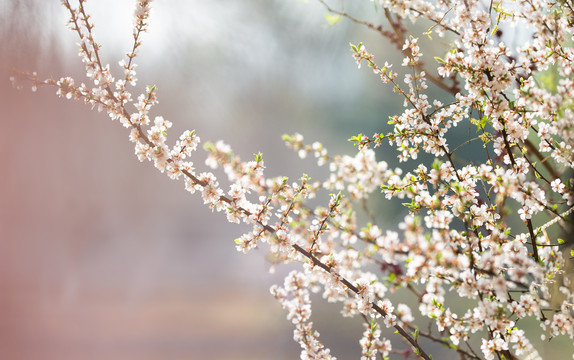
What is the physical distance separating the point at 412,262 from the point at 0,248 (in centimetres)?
280

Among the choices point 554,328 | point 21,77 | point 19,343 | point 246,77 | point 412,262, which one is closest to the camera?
point 412,262

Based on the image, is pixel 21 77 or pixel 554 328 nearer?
pixel 554 328

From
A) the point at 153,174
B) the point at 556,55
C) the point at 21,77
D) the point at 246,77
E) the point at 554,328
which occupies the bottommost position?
the point at 554,328

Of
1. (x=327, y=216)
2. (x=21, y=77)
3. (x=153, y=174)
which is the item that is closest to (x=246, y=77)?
(x=153, y=174)

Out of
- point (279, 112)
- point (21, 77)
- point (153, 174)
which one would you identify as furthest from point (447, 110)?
point (153, 174)

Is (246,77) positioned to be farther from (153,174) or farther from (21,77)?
(21,77)

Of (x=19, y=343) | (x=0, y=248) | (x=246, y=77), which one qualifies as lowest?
(x=19, y=343)

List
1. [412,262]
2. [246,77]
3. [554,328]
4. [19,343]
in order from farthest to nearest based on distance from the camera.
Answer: [246,77], [19,343], [554,328], [412,262]

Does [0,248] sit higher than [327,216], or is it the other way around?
[0,248]

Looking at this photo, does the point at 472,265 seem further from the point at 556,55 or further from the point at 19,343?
the point at 19,343

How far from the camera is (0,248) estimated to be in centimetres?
249

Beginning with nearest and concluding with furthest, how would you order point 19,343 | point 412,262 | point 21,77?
point 412,262, point 21,77, point 19,343

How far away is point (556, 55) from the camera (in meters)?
0.63

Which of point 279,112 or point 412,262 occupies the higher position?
point 279,112
